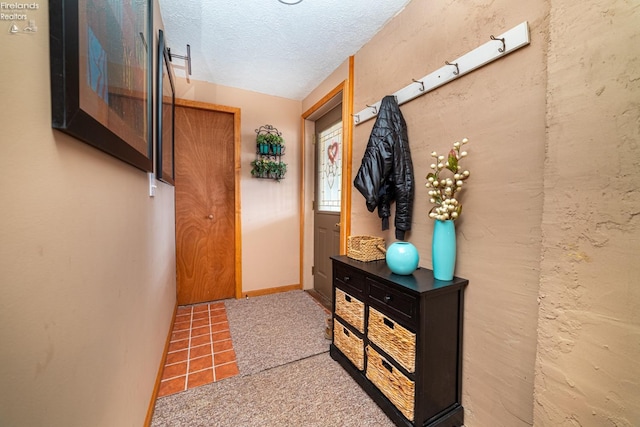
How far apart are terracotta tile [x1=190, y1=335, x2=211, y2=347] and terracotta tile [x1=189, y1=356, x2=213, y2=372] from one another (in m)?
0.21

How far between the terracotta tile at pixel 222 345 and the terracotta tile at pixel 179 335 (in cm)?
31

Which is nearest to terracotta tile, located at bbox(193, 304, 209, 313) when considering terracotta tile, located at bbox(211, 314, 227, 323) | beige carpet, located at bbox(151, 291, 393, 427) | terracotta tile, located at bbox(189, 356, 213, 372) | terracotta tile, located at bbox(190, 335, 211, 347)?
terracotta tile, located at bbox(211, 314, 227, 323)

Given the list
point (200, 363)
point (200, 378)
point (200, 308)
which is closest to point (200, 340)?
point (200, 363)

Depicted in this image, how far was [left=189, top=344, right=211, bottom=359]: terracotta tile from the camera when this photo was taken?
1.90 meters

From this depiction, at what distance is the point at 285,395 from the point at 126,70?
1.83 m

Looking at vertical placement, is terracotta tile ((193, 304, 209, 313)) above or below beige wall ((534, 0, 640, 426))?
below

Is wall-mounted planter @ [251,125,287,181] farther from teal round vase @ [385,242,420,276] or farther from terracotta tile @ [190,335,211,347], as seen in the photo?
teal round vase @ [385,242,420,276]

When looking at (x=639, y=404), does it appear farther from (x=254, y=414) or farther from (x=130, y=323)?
(x=130, y=323)

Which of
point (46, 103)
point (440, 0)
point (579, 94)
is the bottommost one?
point (46, 103)

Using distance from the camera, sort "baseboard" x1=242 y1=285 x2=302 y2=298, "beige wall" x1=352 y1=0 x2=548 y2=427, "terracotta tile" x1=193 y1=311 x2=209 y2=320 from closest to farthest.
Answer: "beige wall" x1=352 y1=0 x2=548 y2=427 → "terracotta tile" x1=193 y1=311 x2=209 y2=320 → "baseboard" x1=242 y1=285 x2=302 y2=298

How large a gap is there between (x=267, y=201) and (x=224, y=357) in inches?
69.3

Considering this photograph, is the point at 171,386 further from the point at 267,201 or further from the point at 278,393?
the point at 267,201

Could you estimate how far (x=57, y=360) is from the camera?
0.53 meters

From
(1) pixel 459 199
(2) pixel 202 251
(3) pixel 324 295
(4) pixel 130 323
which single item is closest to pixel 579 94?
(1) pixel 459 199
